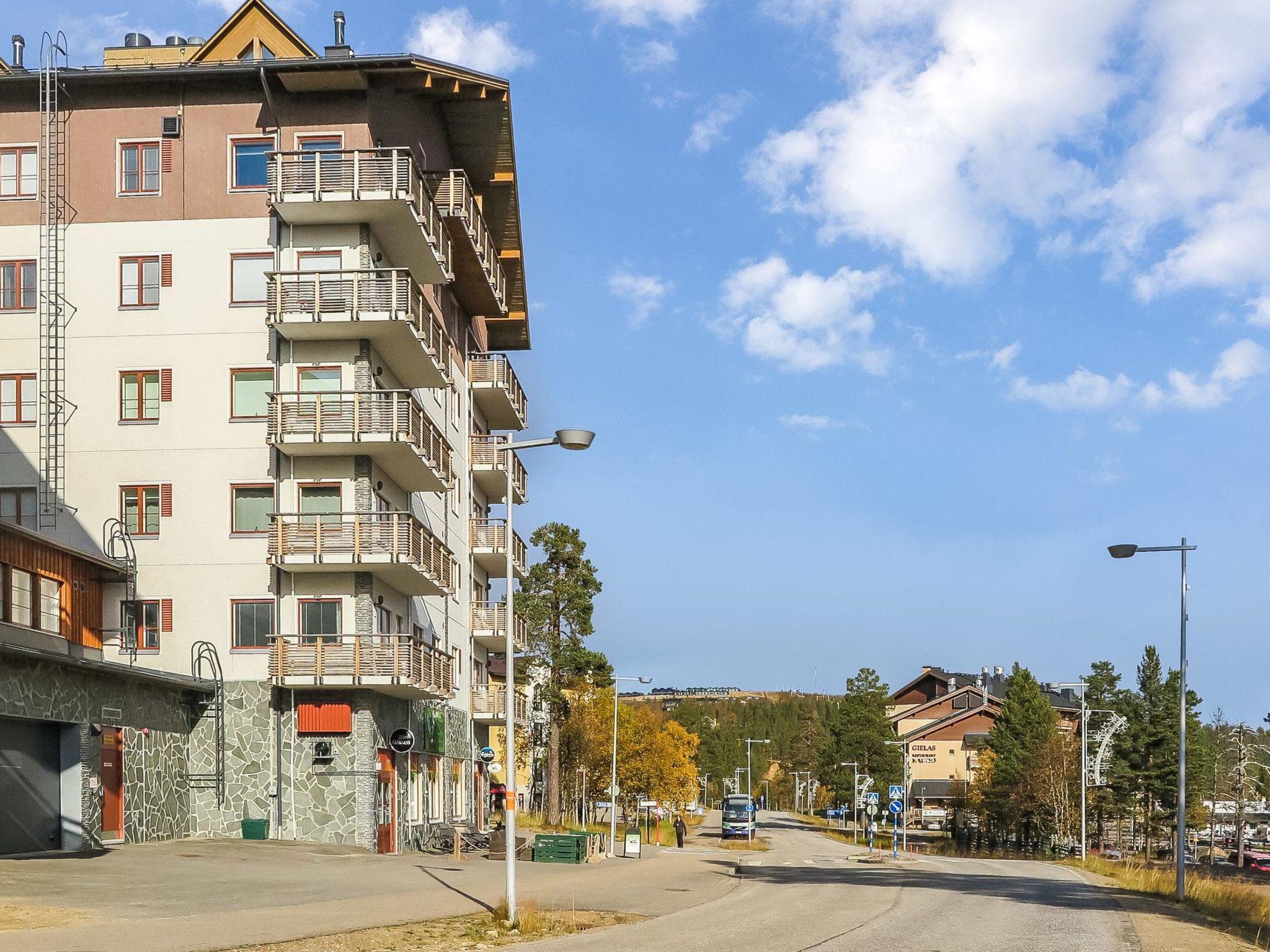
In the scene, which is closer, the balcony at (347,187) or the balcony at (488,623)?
the balcony at (347,187)

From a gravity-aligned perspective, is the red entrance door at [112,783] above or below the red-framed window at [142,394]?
below

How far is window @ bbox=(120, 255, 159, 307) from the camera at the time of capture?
43031mm

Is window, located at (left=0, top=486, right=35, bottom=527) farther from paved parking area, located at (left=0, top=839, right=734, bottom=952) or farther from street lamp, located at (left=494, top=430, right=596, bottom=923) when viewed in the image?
street lamp, located at (left=494, top=430, right=596, bottom=923)

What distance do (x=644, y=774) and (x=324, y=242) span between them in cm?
4620

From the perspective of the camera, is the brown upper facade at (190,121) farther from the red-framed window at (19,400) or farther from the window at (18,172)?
the red-framed window at (19,400)

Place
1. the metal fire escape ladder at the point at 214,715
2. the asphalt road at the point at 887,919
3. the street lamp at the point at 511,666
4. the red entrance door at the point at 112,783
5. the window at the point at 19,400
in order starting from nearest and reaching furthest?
the asphalt road at the point at 887,919, the street lamp at the point at 511,666, the red entrance door at the point at 112,783, the metal fire escape ladder at the point at 214,715, the window at the point at 19,400

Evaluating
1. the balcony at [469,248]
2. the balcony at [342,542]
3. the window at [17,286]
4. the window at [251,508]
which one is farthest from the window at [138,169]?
the balcony at [342,542]

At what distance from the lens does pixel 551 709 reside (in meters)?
68.3

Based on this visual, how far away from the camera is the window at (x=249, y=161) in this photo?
141ft

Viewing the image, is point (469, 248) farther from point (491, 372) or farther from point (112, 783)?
point (112, 783)

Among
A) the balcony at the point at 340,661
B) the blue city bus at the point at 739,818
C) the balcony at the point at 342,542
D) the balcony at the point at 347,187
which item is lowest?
the blue city bus at the point at 739,818

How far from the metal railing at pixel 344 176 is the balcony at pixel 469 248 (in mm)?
6442

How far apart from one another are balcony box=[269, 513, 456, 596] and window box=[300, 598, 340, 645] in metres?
0.89

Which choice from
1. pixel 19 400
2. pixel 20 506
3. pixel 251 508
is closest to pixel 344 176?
pixel 251 508
